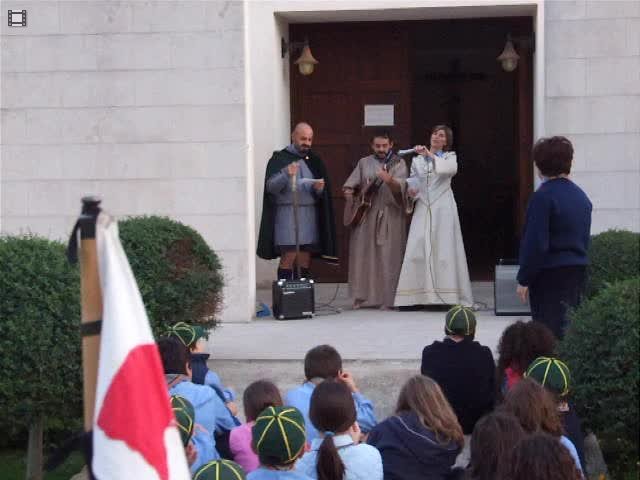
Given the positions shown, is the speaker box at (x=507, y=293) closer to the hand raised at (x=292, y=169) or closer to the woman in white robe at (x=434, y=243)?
the woman in white robe at (x=434, y=243)

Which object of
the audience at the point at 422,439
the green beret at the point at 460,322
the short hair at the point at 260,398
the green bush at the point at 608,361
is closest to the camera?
the audience at the point at 422,439

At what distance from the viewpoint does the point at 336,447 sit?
5223 millimetres

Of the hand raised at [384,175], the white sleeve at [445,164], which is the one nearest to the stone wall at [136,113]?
the hand raised at [384,175]

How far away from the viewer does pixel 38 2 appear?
10750 mm

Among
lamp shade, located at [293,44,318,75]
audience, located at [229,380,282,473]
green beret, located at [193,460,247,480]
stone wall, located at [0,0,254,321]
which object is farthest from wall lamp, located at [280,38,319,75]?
green beret, located at [193,460,247,480]

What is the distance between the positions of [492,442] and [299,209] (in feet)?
20.7

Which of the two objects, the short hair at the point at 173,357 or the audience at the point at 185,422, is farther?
the short hair at the point at 173,357

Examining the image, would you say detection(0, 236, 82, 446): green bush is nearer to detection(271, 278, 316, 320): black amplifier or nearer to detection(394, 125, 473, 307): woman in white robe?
detection(271, 278, 316, 320): black amplifier

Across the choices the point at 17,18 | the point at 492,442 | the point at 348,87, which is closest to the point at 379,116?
the point at 348,87

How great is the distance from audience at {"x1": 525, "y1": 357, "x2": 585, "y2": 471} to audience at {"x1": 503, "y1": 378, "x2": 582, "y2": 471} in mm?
457

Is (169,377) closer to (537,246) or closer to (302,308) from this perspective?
(537,246)

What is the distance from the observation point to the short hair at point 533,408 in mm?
5277

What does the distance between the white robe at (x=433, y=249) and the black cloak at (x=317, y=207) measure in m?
0.76

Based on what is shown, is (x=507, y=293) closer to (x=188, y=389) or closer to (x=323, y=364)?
(x=323, y=364)
